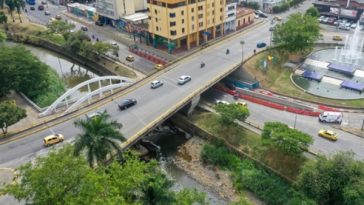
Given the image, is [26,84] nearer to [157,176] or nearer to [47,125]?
[47,125]

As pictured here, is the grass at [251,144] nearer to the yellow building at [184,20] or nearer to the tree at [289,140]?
the tree at [289,140]

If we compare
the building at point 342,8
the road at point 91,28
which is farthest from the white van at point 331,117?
the building at point 342,8

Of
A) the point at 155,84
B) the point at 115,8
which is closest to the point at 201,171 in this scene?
the point at 155,84

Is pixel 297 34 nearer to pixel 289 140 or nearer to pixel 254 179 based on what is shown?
pixel 289 140

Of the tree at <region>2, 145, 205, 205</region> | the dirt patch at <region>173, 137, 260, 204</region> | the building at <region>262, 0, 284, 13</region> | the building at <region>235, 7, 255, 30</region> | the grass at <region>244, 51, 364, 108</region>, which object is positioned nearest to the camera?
the tree at <region>2, 145, 205, 205</region>

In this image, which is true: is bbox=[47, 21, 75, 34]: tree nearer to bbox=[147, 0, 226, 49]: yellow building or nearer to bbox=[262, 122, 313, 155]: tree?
bbox=[147, 0, 226, 49]: yellow building

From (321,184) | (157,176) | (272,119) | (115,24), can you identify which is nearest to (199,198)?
(157,176)

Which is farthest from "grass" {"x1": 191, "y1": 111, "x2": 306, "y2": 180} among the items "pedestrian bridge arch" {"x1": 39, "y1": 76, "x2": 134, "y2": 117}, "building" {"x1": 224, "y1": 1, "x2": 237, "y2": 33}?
"building" {"x1": 224, "y1": 1, "x2": 237, "y2": 33}
